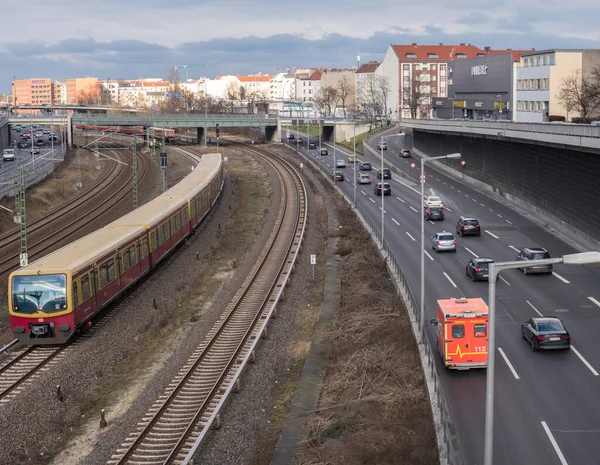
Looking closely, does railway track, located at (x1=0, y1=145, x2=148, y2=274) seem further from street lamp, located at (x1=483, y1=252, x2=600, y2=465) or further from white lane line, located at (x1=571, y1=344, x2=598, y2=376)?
street lamp, located at (x1=483, y1=252, x2=600, y2=465)

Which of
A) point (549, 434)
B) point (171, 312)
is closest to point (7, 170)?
point (171, 312)

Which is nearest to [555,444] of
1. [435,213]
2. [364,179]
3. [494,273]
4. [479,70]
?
Answer: [494,273]

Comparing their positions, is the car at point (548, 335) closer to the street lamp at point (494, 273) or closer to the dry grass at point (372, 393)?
the dry grass at point (372, 393)

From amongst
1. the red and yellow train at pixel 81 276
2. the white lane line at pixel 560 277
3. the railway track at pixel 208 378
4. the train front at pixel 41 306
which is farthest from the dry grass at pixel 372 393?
the train front at pixel 41 306

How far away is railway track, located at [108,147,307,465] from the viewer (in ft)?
58.6

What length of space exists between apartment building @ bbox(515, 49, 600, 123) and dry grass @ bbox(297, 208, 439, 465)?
A: 135 ft

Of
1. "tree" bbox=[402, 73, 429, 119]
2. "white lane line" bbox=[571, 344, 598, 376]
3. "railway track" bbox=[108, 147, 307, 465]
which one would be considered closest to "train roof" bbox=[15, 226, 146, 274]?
"railway track" bbox=[108, 147, 307, 465]

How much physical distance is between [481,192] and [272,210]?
20009 mm

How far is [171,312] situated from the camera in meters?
30.4

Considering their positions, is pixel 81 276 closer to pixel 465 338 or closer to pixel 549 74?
pixel 465 338

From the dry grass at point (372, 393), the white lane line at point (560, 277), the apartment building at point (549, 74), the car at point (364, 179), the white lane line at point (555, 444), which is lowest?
the white lane line at point (555, 444)

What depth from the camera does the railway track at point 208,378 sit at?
704 inches

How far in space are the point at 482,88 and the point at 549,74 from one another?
20754 millimetres

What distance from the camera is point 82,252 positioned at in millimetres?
27062
